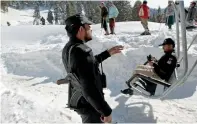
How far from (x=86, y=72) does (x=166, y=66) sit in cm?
384

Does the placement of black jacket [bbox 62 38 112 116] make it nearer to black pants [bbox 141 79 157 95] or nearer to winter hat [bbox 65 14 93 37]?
winter hat [bbox 65 14 93 37]

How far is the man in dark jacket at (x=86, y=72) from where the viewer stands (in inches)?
117

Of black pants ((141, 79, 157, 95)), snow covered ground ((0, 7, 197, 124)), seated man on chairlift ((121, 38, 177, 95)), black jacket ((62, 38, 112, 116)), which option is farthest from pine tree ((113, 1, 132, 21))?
black jacket ((62, 38, 112, 116))

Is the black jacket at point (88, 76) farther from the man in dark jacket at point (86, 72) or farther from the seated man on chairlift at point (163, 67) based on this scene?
the seated man on chairlift at point (163, 67)

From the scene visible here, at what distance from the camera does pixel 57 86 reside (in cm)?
908

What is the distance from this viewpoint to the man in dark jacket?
2.97 meters

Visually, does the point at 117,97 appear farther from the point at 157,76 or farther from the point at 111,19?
the point at 111,19

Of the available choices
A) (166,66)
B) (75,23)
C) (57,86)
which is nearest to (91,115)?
(75,23)

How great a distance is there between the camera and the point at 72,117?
5.99 metres

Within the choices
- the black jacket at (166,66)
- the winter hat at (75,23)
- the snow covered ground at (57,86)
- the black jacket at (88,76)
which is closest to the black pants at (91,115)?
the black jacket at (88,76)

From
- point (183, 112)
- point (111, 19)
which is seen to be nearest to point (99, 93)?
point (183, 112)

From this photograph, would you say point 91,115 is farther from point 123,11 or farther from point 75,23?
point 123,11

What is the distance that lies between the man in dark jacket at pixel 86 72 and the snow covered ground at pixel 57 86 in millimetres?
2425

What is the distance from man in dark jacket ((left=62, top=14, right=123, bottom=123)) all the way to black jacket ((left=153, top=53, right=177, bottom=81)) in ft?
11.3
